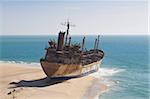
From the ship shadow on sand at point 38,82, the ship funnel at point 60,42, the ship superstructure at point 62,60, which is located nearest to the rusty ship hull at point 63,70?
the ship superstructure at point 62,60

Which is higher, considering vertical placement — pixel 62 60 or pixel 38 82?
pixel 62 60

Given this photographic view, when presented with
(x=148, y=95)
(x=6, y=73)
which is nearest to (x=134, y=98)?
(x=148, y=95)

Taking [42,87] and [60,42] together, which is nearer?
[42,87]

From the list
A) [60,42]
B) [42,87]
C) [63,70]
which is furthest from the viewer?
[60,42]

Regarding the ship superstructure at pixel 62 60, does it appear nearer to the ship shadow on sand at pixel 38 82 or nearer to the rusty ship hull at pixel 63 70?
the rusty ship hull at pixel 63 70

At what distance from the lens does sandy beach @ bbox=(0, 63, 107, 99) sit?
31.9 m

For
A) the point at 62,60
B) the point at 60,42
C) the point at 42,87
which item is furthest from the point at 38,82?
the point at 60,42

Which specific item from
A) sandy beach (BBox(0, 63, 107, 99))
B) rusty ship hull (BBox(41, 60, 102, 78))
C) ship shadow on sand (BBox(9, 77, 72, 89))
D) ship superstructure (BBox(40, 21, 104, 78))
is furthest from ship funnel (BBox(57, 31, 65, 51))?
sandy beach (BBox(0, 63, 107, 99))

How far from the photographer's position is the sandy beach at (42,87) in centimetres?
3186

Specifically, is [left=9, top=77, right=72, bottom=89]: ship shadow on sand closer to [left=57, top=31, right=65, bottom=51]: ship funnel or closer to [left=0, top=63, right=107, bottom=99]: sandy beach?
[left=0, top=63, right=107, bottom=99]: sandy beach

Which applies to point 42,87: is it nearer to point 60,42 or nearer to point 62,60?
point 62,60

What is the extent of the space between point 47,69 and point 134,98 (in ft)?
34.4

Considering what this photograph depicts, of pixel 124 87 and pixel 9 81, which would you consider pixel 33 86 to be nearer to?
pixel 9 81

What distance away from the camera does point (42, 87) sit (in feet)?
115
